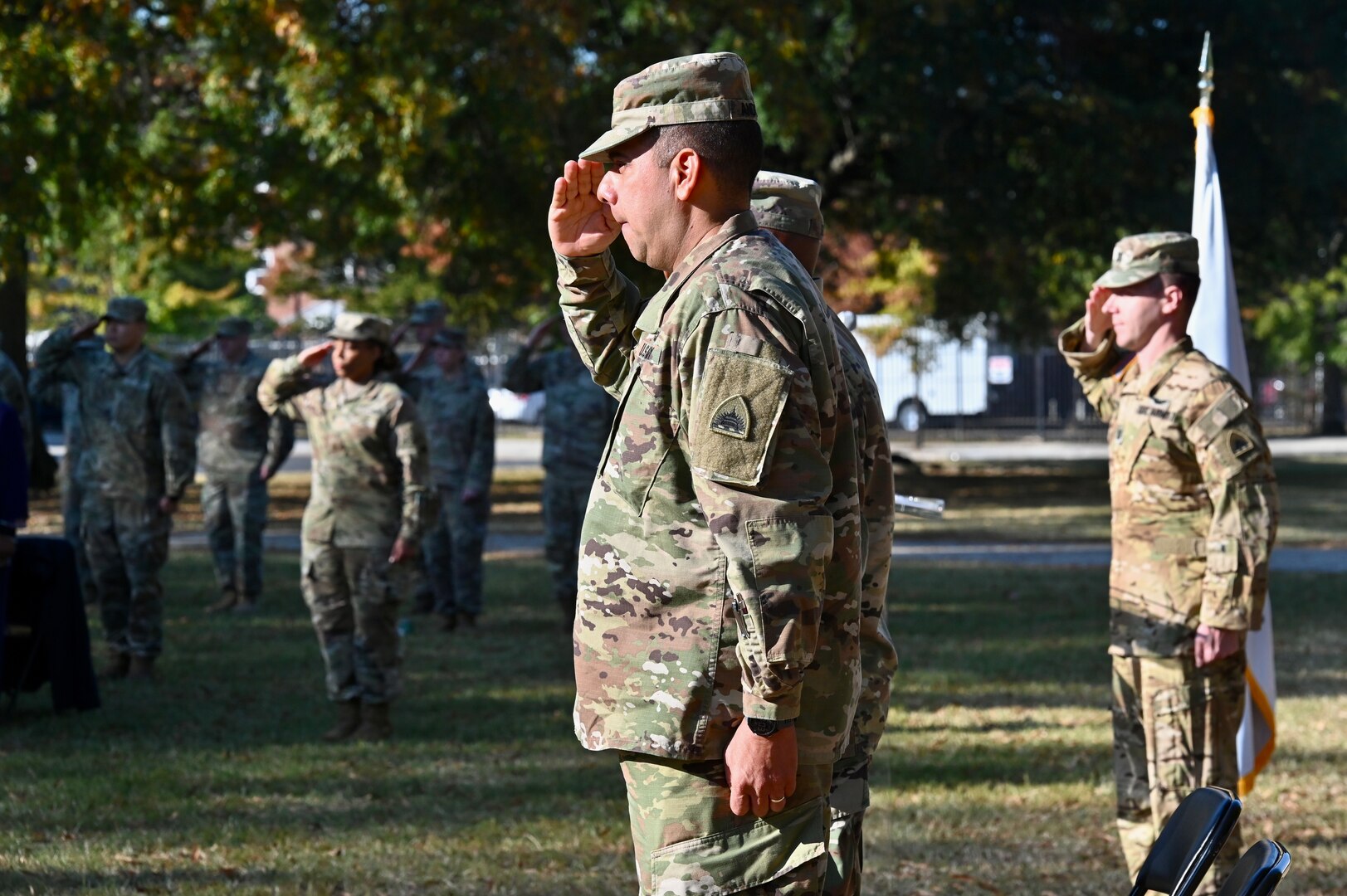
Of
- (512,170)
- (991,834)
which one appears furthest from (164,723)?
(512,170)

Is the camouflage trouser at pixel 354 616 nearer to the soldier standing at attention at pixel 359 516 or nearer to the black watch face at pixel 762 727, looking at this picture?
the soldier standing at attention at pixel 359 516

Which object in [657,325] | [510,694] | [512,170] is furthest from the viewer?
[512,170]

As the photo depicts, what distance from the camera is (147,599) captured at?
31.6ft

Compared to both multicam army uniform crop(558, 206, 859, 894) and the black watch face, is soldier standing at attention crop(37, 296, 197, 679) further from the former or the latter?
the black watch face

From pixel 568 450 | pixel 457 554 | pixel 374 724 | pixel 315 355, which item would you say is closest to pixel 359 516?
pixel 315 355

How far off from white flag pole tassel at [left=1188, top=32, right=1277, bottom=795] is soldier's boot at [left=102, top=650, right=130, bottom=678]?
6620 mm

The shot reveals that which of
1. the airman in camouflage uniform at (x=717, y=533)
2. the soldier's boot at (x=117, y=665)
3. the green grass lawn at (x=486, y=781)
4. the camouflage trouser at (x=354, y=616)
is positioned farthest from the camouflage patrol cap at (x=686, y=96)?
the soldier's boot at (x=117, y=665)

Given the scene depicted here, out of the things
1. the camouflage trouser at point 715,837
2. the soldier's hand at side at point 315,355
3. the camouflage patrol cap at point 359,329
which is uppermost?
the camouflage patrol cap at point 359,329

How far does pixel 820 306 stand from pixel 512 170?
651 inches

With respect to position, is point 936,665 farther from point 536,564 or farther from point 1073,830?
point 536,564

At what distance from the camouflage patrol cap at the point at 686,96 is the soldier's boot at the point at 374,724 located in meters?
5.43

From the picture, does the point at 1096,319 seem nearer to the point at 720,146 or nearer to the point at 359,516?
the point at 720,146

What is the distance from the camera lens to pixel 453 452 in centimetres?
1241

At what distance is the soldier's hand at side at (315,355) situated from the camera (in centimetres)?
805
